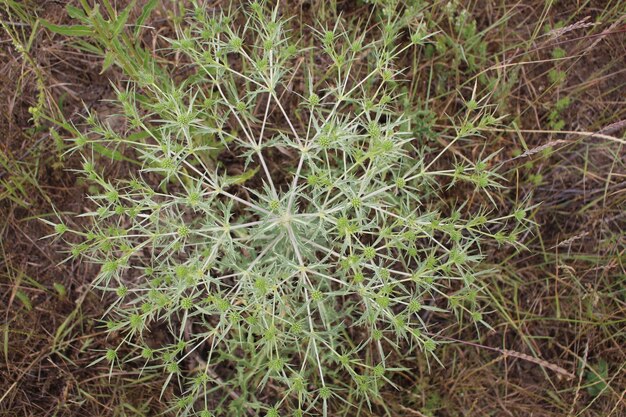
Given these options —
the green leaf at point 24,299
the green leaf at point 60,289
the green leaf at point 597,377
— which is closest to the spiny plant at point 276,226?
the green leaf at point 60,289

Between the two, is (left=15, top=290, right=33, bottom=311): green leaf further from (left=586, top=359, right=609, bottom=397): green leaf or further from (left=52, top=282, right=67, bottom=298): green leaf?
(left=586, top=359, right=609, bottom=397): green leaf

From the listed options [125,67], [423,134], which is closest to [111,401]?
[125,67]

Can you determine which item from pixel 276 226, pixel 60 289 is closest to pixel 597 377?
pixel 276 226

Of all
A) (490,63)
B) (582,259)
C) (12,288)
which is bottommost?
(12,288)

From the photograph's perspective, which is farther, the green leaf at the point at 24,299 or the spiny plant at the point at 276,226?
the green leaf at the point at 24,299

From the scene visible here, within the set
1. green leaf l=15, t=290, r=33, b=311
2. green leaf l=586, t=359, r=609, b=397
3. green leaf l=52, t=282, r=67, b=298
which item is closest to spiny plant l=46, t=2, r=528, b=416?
green leaf l=52, t=282, r=67, b=298

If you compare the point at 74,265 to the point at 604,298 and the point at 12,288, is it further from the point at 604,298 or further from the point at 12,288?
the point at 604,298

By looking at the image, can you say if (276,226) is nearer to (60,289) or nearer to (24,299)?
(60,289)

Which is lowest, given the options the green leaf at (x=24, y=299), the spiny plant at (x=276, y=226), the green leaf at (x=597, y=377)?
the green leaf at (x=597, y=377)

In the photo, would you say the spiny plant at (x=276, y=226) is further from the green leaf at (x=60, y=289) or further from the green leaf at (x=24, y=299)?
the green leaf at (x=24, y=299)
